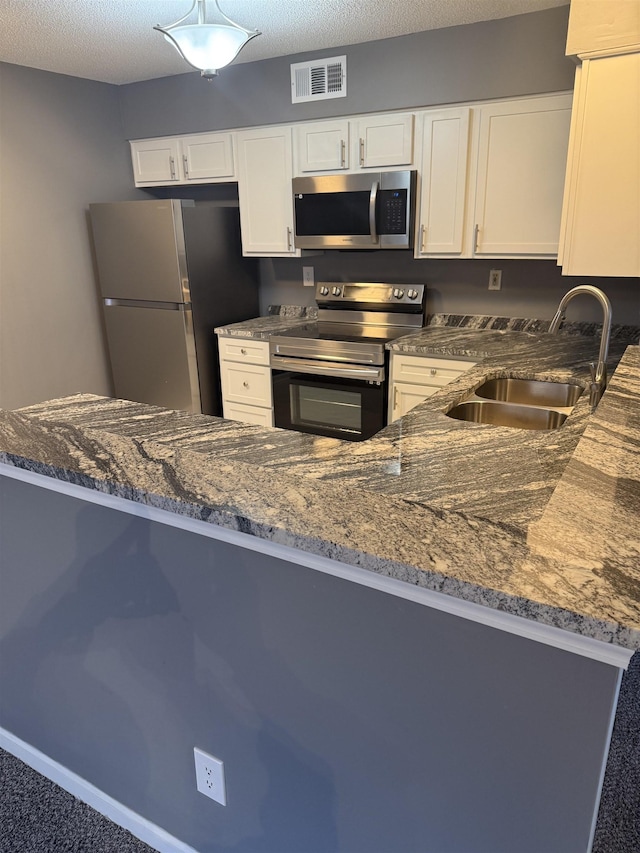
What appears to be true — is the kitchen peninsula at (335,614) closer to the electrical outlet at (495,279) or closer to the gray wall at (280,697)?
the gray wall at (280,697)

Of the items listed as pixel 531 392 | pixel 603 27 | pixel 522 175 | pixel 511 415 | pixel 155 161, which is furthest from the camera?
pixel 155 161

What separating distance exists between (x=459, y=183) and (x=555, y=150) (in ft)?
1.57

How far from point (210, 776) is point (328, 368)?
235cm

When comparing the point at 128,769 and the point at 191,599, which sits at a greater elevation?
the point at 191,599

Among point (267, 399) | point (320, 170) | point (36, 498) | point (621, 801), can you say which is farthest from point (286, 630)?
point (320, 170)

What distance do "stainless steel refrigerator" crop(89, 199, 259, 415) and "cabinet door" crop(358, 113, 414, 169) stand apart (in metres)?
1.01

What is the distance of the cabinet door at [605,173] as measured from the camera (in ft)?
7.41

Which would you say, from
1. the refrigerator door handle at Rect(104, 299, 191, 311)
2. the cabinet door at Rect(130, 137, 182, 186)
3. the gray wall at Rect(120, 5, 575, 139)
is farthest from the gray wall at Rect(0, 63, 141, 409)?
the gray wall at Rect(120, 5, 575, 139)

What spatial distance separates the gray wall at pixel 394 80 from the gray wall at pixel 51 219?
366 mm

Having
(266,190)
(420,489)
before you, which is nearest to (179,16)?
(266,190)

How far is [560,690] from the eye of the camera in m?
0.77

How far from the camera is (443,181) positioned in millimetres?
3094

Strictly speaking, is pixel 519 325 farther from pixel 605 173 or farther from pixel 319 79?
pixel 319 79

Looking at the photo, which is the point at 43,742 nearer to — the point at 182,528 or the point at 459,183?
the point at 182,528
